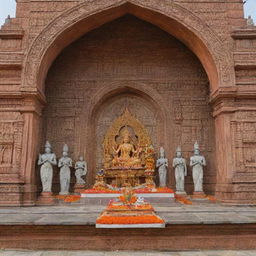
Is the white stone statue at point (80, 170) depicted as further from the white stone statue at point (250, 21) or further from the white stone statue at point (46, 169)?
the white stone statue at point (250, 21)

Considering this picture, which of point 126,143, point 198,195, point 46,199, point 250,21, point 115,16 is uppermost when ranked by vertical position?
point 115,16

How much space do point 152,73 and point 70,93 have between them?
2901mm

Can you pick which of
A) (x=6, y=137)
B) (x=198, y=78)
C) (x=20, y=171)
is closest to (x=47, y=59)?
(x=6, y=137)

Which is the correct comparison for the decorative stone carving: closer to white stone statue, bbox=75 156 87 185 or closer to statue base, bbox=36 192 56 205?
statue base, bbox=36 192 56 205

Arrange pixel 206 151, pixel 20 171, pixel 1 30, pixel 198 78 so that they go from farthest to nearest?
pixel 198 78 → pixel 206 151 → pixel 1 30 → pixel 20 171

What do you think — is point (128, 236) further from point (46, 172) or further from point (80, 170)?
point (80, 170)

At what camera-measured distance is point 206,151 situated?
8.73 m

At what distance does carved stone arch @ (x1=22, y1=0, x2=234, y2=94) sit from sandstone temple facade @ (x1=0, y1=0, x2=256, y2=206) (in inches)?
1.2

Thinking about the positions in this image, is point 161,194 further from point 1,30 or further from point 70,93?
point 1,30

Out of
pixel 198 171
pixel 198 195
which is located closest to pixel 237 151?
pixel 198 171

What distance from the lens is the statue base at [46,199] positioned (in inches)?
290

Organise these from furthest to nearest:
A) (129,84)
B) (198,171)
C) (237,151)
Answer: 1. (129,84)
2. (198,171)
3. (237,151)

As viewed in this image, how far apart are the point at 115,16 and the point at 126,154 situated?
4.37 meters

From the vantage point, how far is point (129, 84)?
30.2ft
